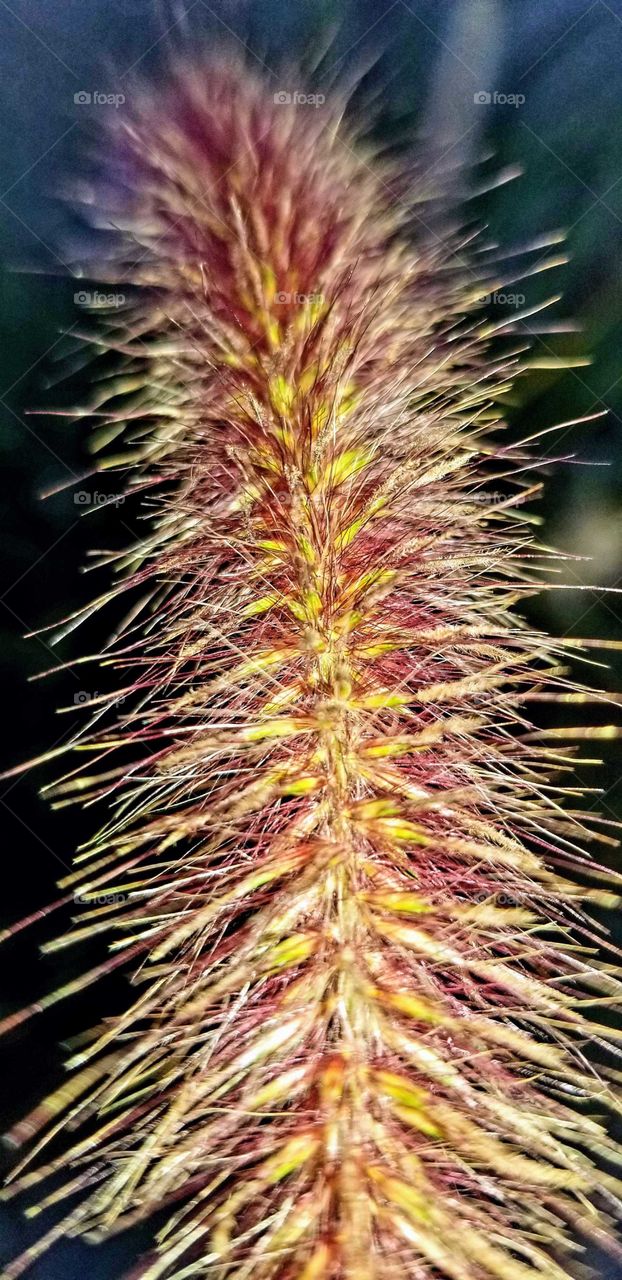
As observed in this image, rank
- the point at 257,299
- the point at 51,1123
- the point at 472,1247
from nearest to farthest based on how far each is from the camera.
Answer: the point at 472,1247, the point at 257,299, the point at 51,1123

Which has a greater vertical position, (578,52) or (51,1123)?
(578,52)

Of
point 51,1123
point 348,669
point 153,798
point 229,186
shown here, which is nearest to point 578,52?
point 229,186

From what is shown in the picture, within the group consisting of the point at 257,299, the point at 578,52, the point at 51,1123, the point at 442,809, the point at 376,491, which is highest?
the point at 578,52

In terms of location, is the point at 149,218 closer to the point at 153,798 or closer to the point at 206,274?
the point at 206,274

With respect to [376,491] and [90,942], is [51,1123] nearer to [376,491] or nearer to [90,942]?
[90,942]

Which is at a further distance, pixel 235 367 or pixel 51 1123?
pixel 51 1123

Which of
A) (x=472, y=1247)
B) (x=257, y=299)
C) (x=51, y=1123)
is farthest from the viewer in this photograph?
(x=51, y=1123)
